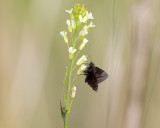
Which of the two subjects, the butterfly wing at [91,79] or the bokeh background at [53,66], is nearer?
the butterfly wing at [91,79]

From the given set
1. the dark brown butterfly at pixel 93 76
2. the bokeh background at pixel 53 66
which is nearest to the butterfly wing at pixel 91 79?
the dark brown butterfly at pixel 93 76

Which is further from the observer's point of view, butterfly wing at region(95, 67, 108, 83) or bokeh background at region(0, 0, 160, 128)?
bokeh background at region(0, 0, 160, 128)

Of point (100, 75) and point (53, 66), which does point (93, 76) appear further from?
point (53, 66)

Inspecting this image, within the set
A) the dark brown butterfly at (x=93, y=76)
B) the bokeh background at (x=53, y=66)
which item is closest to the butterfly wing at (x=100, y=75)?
the dark brown butterfly at (x=93, y=76)

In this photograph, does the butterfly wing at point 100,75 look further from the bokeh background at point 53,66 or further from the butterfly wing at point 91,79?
the bokeh background at point 53,66

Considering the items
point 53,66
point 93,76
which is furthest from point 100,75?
point 53,66

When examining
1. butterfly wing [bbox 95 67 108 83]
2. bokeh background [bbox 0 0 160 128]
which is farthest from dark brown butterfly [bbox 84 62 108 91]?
bokeh background [bbox 0 0 160 128]

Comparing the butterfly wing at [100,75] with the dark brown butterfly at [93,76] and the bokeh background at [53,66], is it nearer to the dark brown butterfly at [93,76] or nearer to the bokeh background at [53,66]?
the dark brown butterfly at [93,76]

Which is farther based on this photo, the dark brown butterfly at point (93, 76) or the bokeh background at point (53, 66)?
the bokeh background at point (53, 66)

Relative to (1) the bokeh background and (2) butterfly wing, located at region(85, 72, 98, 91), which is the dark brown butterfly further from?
(1) the bokeh background
